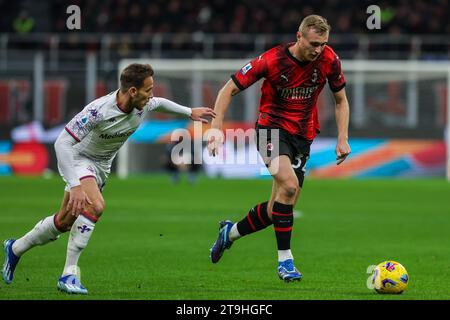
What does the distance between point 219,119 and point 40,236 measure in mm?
1740

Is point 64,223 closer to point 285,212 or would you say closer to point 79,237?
point 79,237

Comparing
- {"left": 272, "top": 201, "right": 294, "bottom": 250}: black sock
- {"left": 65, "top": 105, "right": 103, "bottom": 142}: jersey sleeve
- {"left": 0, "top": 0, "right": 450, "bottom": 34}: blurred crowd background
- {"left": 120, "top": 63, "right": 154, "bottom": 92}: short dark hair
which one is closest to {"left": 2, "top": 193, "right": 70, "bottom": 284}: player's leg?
{"left": 65, "top": 105, "right": 103, "bottom": 142}: jersey sleeve

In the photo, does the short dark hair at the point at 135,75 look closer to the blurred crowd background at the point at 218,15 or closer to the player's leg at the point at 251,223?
the player's leg at the point at 251,223

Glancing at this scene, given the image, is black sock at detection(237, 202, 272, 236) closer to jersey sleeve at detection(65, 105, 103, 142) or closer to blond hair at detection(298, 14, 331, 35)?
blond hair at detection(298, 14, 331, 35)

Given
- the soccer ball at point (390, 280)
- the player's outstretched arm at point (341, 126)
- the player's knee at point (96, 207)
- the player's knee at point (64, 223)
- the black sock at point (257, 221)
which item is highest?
the player's outstretched arm at point (341, 126)

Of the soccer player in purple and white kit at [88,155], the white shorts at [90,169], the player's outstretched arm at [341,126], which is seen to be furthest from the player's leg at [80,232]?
the player's outstretched arm at [341,126]

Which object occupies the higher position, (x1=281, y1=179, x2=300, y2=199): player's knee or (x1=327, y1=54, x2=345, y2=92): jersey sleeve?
(x1=327, y1=54, x2=345, y2=92): jersey sleeve

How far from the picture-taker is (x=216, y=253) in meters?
9.44

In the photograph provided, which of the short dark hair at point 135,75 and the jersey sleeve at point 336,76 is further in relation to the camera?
the jersey sleeve at point 336,76

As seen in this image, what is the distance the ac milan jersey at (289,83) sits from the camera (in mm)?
8742

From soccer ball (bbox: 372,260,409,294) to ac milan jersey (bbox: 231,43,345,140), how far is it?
5.57 feet

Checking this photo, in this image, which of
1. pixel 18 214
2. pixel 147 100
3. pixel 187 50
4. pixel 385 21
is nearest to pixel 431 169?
pixel 385 21

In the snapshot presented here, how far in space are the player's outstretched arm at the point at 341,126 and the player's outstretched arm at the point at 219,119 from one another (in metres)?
0.95

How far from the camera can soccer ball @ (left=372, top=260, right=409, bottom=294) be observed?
770 cm
